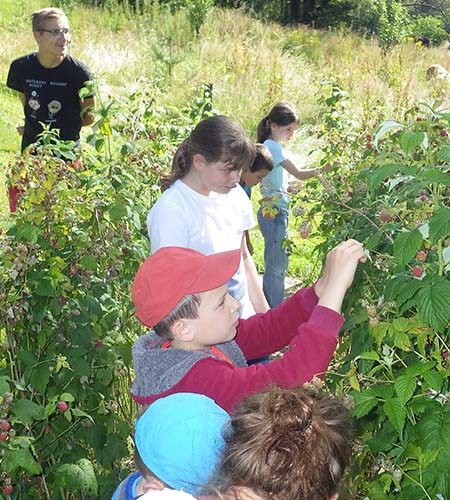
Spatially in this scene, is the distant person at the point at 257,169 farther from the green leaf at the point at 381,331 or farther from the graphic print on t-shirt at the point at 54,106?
the green leaf at the point at 381,331

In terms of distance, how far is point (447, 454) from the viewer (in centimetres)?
189

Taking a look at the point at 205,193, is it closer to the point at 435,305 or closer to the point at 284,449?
the point at 435,305

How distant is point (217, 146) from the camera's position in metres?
3.36

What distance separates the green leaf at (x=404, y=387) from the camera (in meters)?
1.91

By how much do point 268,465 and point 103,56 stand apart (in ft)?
38.8

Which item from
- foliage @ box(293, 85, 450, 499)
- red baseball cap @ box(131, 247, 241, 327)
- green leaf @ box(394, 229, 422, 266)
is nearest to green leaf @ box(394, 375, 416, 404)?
foliage @ box(293, 85, 450, 499)

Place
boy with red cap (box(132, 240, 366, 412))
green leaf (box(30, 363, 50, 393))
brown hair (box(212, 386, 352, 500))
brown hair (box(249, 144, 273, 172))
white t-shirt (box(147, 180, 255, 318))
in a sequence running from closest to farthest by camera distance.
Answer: brown hair (box(212, 386, 352, 500)), boy with red cap (box(132, 240, 366, 412)), green leaf (box(30, 363, 50, 393)), white t-shirt (box(147, 180, 255, 318)), brown hair (box(249, 144, 273, 172))

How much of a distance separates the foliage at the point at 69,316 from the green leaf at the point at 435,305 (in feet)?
4.54

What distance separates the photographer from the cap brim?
2.12 meters

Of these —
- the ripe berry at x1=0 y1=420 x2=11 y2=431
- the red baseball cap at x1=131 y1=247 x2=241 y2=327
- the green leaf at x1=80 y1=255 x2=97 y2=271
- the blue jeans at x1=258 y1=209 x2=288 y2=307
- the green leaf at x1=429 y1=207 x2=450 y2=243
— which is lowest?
the blue jeans at x1=258 y1=209 x2=288 y2=307

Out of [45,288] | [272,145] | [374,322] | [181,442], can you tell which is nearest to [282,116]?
[272,145]

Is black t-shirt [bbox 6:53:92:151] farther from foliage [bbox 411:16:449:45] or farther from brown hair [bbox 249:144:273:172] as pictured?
foliage [bbox 411:16:449:45]

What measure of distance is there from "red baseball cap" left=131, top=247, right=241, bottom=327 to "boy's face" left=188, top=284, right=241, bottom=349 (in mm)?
31

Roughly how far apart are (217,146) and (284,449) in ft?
Answer: 6.66
